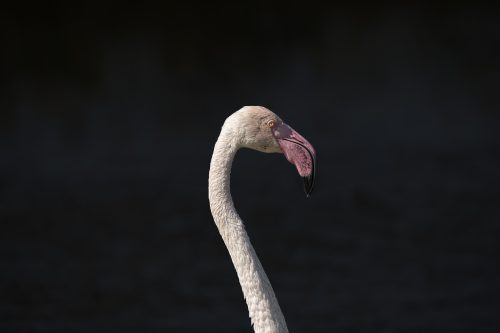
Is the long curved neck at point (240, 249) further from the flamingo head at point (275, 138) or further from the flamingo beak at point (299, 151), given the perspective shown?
the flamingo beak at point (299, 151)

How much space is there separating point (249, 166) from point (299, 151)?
6270mm

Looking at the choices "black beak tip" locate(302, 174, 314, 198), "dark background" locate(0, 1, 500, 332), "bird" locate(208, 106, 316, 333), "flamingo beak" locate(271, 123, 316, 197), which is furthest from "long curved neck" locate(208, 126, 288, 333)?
"dark background" locate(0, 1, 500, 332)

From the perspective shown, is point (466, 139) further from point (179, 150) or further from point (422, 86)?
point (179, 150)

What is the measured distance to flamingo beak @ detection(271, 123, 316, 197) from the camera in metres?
3.37

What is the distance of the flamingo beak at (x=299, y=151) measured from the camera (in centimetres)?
337

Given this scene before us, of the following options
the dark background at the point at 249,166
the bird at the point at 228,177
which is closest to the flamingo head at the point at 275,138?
the bird at the point at 228,177

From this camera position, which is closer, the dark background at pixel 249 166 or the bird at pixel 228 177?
the bird at pixel 228 177

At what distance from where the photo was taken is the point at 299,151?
339 cm

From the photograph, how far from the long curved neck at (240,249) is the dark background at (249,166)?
104 inches

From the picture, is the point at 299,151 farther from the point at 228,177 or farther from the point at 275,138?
the point at 228,177

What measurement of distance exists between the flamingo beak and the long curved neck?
6.0 inches

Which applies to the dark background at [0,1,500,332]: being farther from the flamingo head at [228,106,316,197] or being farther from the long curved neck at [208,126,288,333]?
the flamingo head at [228,106,316,197]

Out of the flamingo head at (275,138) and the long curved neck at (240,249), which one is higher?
the flamingo head at (275,138)

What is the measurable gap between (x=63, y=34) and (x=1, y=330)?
5.20m
